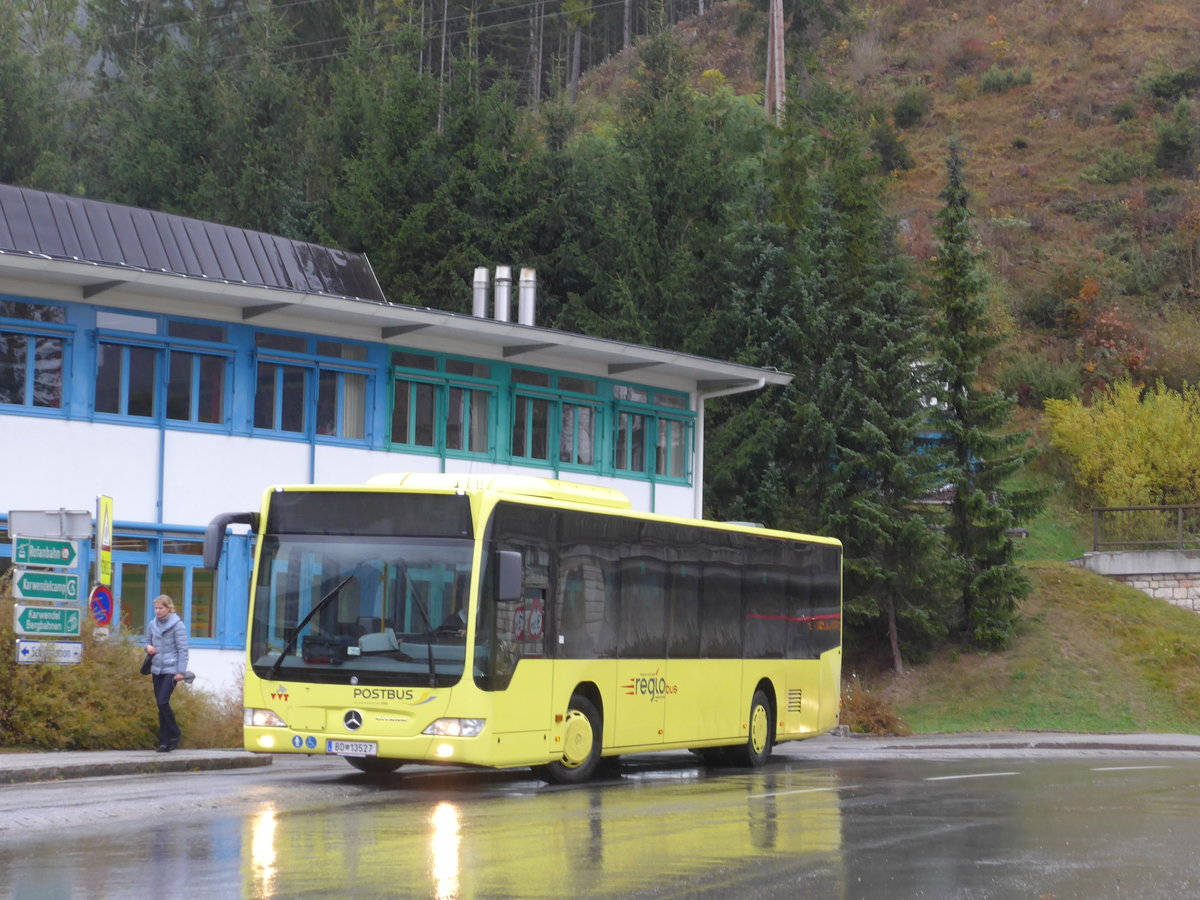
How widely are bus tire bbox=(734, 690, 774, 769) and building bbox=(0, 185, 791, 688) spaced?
25.8 ft

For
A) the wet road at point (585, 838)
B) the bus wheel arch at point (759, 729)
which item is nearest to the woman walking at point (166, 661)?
the wet road at point (585, 838)

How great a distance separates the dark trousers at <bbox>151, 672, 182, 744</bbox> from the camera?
18.9 m

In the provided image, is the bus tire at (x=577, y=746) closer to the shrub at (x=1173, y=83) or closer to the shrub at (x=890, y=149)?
the shrub at (x=890, y=149)

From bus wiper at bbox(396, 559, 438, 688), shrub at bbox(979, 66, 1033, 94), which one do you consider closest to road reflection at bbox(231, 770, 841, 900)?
bus wiper at bbox(396, 559, 438, 688)

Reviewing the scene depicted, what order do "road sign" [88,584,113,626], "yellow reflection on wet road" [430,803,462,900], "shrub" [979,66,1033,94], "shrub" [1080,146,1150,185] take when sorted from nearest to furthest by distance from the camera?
"yellow reflection on wet road" [430,803,462,900], "road sign" [88,584,113,626], "shrub" [1080,146,1150,185], "shrub" [979,66,1033,94]

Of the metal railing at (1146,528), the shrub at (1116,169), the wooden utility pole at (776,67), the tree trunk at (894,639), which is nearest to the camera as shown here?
the tree trunk at (894,639)

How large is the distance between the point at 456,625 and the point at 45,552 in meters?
5.49


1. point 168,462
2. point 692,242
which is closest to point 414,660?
point 168,462

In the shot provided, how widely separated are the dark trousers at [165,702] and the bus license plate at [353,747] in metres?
3.76

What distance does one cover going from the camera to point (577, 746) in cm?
1739

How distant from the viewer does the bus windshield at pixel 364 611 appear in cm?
1579

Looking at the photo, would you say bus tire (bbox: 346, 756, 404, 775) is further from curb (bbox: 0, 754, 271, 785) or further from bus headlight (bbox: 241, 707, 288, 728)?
bus headlight (bbox: 241, 707, 288, 728)

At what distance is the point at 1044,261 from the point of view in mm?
67250

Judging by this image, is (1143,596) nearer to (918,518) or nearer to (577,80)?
(918,518)
